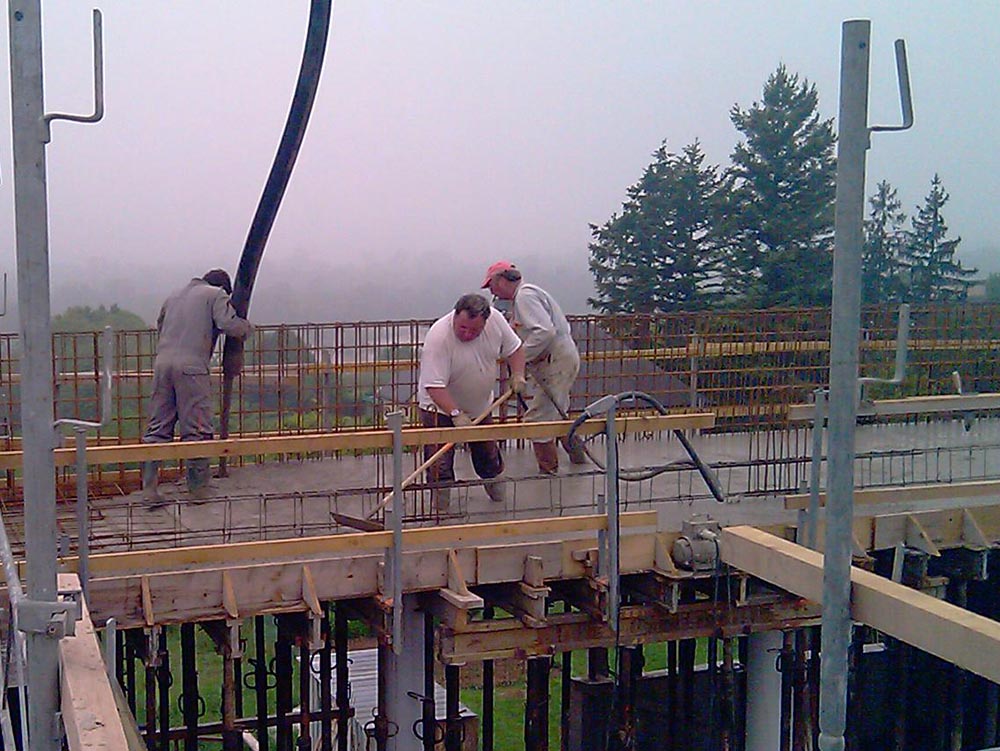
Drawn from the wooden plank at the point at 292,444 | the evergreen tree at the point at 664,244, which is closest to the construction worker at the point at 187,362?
the wooden plank at the point at 292,444

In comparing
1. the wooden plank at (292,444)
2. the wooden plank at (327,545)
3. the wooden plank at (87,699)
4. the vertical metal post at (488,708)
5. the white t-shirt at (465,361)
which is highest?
the white t-shirt at (465,361)

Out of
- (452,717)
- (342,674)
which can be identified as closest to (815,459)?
(452,717)

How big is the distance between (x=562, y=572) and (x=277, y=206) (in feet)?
9.65

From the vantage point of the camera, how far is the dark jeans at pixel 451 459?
26.6 feet

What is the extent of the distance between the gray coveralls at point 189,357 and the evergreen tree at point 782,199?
15349mm

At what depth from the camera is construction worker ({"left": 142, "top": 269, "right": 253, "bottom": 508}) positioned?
8.28 m

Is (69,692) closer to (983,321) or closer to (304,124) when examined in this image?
(304,124)

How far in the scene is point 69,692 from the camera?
10.0 ft

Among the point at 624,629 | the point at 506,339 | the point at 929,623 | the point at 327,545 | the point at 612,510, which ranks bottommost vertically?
the point at 624,629

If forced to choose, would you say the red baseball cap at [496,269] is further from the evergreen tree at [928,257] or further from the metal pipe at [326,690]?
the evergreen tree at [928,257]

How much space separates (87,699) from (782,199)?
22.9m

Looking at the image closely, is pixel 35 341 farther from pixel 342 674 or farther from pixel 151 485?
pixel 151 485

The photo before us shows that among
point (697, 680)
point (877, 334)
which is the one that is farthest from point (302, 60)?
point (877, 334)

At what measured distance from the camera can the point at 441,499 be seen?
326 inches
